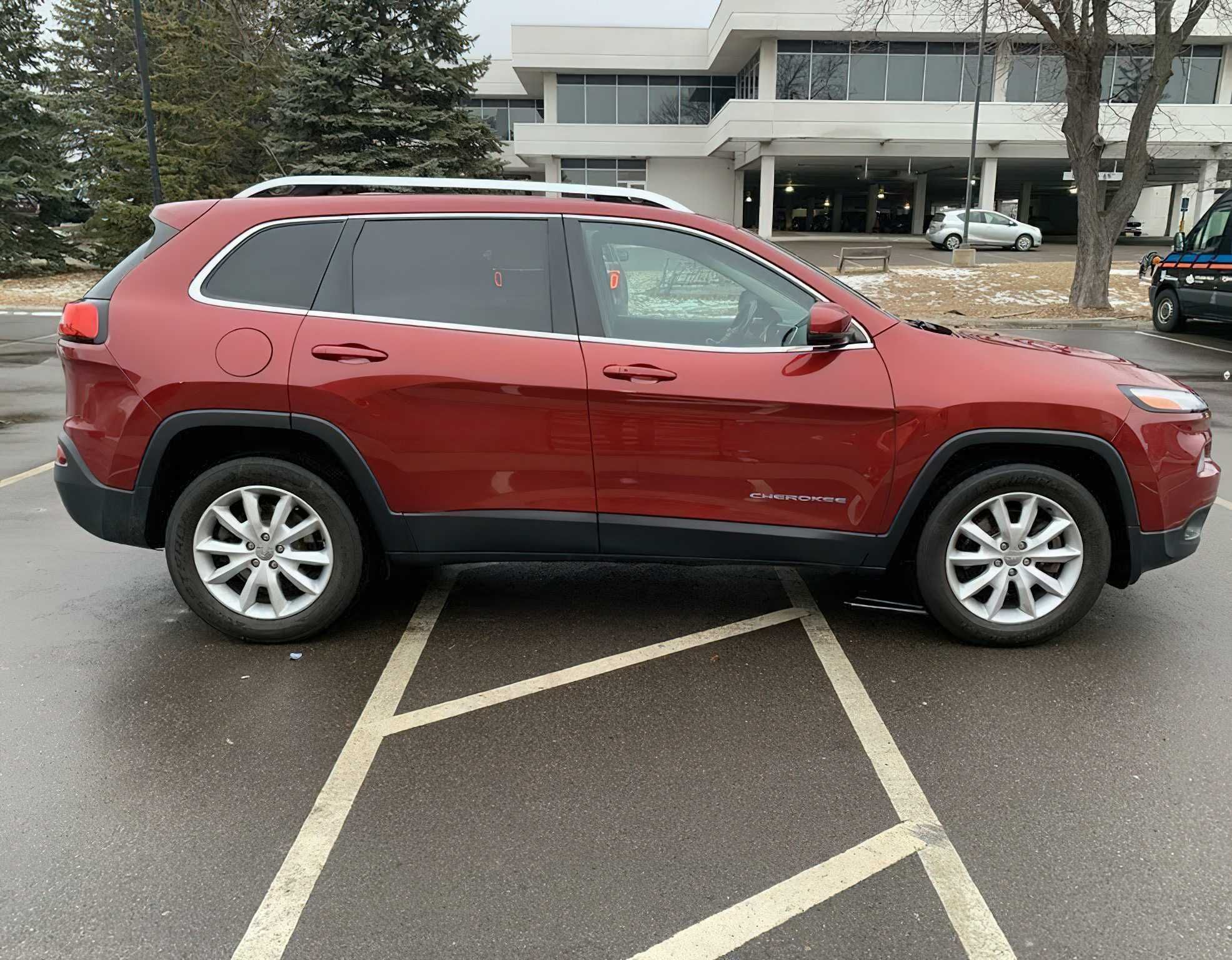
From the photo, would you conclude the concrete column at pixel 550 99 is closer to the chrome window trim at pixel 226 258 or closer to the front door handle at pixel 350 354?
the chrome window trim at pixel 226 258

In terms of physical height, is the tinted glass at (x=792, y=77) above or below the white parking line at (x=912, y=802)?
above

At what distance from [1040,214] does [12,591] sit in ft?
209

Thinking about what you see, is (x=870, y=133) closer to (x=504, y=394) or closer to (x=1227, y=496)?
(x=1227, y=496)

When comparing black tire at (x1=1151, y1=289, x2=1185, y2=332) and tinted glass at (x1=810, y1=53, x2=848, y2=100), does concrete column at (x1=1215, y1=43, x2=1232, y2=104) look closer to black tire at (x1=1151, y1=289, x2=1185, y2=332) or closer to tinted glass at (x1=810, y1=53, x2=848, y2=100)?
tinted glass at (x1=810, y1=53, x2=848, y2=100)

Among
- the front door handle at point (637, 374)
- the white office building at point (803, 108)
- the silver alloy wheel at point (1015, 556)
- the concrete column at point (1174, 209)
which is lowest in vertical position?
the silver alloy wheel at point (1015, 556)

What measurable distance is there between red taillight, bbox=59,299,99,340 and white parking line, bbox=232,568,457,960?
70.3 inches

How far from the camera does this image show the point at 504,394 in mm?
3688

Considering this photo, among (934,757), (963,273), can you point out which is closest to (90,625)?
(934,757)

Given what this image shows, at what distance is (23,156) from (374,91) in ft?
35.2

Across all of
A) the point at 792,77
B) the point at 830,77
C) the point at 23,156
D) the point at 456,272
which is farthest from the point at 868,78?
the point at 456,272

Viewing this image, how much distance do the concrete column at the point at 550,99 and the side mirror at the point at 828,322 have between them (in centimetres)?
4223

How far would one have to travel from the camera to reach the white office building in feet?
121

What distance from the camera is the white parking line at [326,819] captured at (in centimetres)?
233

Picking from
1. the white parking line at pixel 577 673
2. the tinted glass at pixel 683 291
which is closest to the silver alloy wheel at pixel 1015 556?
the white parking line at pixel 577 673
